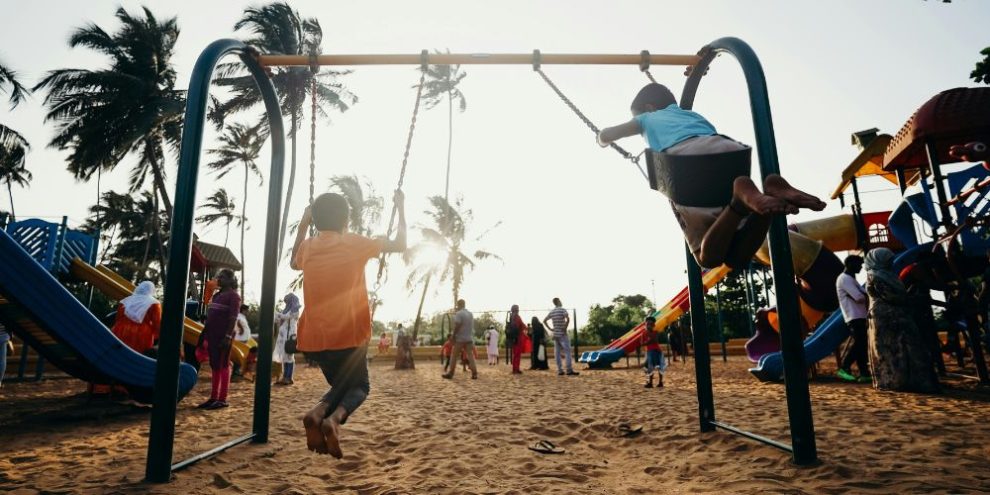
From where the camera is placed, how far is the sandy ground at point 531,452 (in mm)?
2857

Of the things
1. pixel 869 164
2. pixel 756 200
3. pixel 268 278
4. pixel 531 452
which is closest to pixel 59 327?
pixel 268 278

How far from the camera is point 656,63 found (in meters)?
4.50

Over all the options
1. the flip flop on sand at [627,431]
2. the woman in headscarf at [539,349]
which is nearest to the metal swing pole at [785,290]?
the flip flop on sand at [627,431]

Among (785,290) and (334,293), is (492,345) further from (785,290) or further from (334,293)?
(334,293)

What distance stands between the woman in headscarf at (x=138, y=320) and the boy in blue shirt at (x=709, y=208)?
6467mm

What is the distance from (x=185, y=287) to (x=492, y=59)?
323cm

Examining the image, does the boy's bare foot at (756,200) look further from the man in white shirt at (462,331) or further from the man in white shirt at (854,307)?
A: the man in white shirt at (462,331)

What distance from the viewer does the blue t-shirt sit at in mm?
3020

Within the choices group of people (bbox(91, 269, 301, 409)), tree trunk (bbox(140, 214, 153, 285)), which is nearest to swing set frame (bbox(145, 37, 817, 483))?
group of people (bbox(91, 269, 301, 409))

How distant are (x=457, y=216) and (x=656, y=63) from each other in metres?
26.1

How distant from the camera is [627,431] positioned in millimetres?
4363

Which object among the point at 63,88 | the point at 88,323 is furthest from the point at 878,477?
the point at 63,88

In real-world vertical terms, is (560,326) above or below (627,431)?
above

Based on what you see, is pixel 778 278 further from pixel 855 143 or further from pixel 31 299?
pixel 855 143
